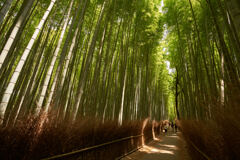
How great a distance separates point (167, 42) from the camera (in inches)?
419

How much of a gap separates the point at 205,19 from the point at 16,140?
6376mm

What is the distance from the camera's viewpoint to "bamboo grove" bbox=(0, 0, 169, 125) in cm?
235

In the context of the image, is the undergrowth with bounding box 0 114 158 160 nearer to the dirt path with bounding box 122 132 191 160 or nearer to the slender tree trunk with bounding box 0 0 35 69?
the slender tree trunk with bounding box 0 0 35 69

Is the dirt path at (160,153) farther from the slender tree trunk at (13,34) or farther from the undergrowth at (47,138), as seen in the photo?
the slender tree trunk at (13,34)

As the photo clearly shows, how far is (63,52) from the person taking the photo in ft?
10.3

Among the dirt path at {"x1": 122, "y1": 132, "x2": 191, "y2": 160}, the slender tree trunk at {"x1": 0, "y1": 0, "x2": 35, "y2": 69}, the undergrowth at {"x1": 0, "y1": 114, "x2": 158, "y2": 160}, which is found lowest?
the dirt path at {"x1": 122, "y1": 132, "x2": 191, "y2": 160}

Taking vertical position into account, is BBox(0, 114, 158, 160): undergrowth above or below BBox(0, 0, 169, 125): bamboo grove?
below

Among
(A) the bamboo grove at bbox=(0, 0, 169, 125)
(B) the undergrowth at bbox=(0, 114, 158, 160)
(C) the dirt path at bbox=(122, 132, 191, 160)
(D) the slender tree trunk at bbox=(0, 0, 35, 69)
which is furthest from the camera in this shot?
(C) the dirt path at bbox=(122, 132, 191, 160)

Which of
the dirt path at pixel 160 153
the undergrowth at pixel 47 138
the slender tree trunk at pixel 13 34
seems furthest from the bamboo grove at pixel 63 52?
the dirt path at pixel 160 153

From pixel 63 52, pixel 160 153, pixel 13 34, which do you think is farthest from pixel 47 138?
pixel 160 153

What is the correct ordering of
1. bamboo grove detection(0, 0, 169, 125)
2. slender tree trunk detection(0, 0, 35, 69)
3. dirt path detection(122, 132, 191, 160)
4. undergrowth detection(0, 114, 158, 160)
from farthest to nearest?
dirt path detection(122, 132, 191, 160), bamboo grove detection(0, 0, 169, 125), slender tree trunk detection(0, 0, 35, 69), undergrowth detection(0, 114, 158, 160)

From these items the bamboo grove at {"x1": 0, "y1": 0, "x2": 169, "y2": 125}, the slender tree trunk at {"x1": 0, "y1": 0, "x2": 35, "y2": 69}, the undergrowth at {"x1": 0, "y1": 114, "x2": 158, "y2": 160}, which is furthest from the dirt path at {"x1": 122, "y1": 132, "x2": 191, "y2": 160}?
the slender tree trunk at {"x1": 0, "y1": 0, "x2": 35, "y2": 69}

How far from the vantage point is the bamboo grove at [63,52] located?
2.35 m

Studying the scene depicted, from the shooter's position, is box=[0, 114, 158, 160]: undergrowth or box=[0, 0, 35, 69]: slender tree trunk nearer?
box=[0, 114, 158, 160]: undergrowth
